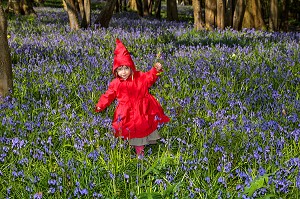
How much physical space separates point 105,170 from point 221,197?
1107 millimetres

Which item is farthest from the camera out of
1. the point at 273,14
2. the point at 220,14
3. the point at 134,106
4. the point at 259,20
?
the point at 273,14

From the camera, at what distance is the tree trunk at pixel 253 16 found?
14773 millimetres

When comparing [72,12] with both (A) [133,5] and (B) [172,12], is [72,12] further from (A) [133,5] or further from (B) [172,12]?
(A) [133,5]

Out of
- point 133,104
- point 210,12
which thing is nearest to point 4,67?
point 133,104

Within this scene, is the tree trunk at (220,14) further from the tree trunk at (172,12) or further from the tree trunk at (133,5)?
the tree trunk at (133,5)

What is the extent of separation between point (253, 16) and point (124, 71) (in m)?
11.2

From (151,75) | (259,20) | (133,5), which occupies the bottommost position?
(259,20)

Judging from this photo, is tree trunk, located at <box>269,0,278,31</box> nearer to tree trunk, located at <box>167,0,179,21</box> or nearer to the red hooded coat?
tree trunk, located at <box>167,0,179,21</box>

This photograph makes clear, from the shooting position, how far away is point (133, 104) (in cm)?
466

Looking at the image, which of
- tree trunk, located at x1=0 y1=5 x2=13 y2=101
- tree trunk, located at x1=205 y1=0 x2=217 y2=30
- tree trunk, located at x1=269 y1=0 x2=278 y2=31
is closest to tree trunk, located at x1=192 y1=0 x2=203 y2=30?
tree trunk, located at x1=205 y1=0 x2=217 y2=30

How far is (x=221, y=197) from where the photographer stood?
11.3ft

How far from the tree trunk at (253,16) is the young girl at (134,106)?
11.0 metres

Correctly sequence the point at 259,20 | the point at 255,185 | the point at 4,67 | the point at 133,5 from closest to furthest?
the point at 255,185 < the point at 4,67 < the point at 259,20 < the point at 133,5

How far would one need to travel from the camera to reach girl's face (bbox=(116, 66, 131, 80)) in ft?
15.3
